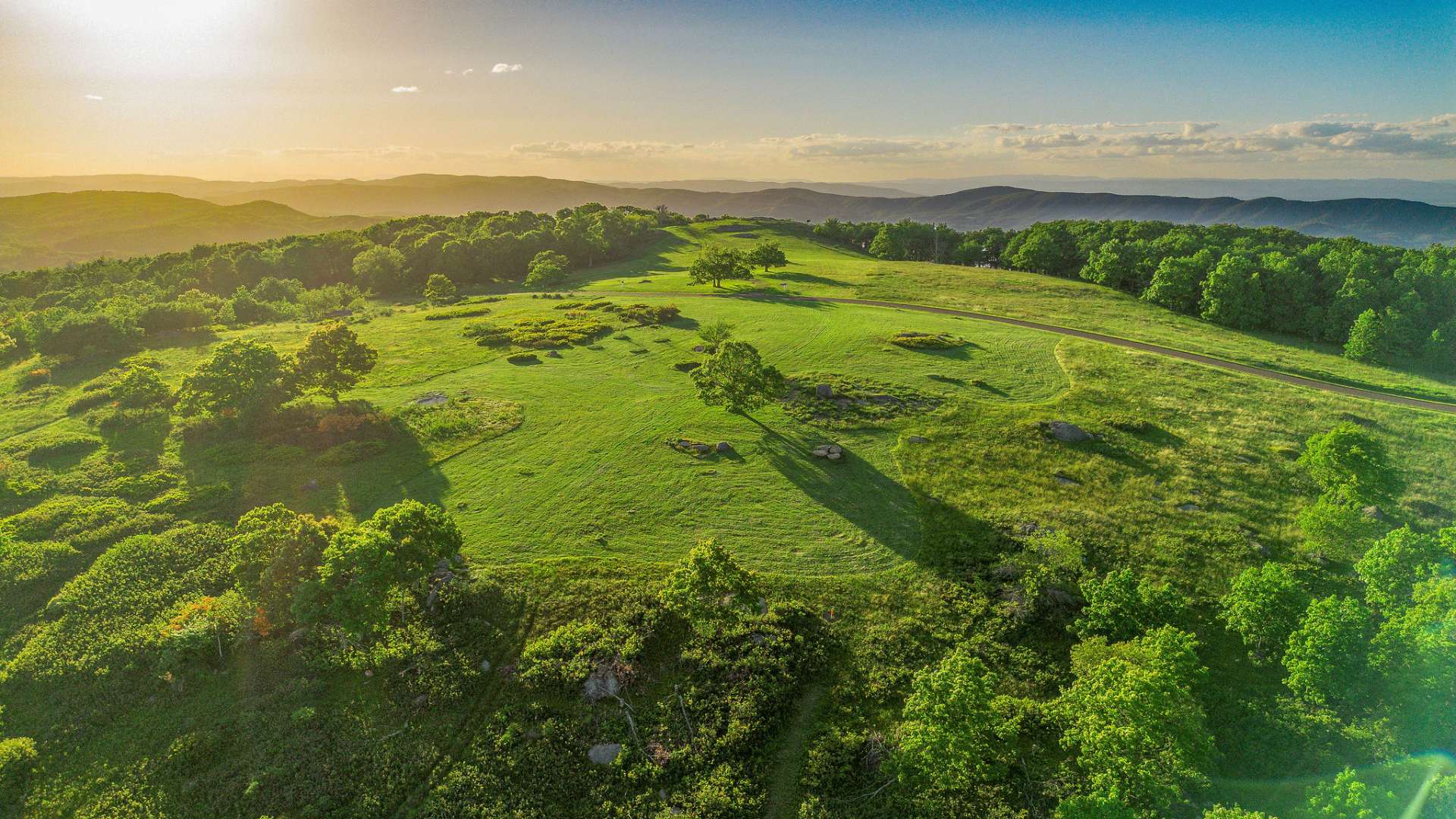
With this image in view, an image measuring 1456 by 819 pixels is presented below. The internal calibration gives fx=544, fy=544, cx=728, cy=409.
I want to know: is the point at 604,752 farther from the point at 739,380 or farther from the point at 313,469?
the point at 313,469

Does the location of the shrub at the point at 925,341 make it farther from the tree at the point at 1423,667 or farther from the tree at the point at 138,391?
the tree at the point at 138,391

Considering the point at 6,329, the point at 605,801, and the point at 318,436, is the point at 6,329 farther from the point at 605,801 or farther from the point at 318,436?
the point at 605,801

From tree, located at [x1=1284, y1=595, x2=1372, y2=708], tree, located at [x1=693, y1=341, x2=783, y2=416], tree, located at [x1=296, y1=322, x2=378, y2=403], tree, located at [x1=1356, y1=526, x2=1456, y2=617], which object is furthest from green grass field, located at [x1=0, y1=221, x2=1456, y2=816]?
tree, located at [x1=1356, y1=526, x2=1456, y2=617]

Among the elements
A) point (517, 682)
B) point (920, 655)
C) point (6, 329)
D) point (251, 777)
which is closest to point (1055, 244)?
point (920, 655)

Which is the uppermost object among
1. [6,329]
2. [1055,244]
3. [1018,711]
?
[1055,244]

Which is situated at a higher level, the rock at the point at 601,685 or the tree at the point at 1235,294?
the tree at the point at 1235,294

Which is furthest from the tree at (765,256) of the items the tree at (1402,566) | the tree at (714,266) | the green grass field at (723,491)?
the tree at (1402,566)
